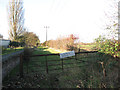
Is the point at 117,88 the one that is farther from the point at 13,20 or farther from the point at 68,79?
the point at 13,20

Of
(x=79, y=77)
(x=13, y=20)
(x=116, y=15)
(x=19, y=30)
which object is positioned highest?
(x=13, y=20)

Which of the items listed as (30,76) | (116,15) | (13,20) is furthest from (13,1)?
(116,15)

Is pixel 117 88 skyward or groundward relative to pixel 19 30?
groundward

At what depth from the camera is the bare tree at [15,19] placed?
11977 mm

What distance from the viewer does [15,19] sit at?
12312mm

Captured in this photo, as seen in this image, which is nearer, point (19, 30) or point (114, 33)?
point (114, 33)

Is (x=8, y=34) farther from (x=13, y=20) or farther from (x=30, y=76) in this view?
(x=30, y=76)

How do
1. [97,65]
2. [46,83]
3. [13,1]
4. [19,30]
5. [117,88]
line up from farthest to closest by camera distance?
[19,30], [13,1], [97,65], [46,83], [117,88]

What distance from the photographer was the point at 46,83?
10.7 feet

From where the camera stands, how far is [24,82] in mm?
3311

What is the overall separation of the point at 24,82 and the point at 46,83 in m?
0.90

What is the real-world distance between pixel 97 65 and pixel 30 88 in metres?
3.09

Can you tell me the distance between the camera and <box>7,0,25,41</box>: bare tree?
11977 mm

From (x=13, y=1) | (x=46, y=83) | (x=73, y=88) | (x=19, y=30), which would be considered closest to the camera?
(x=73, y=88)
